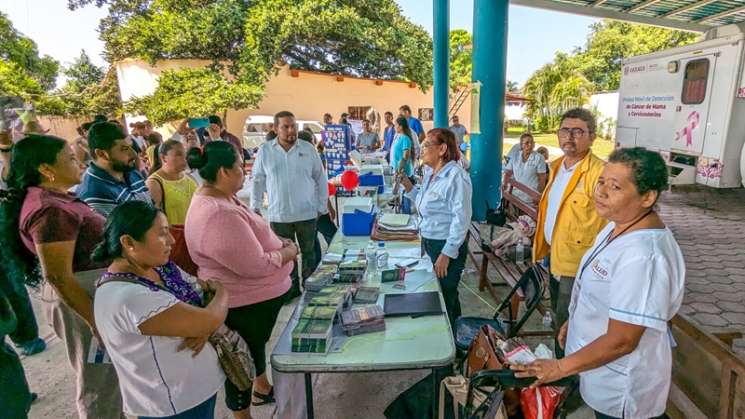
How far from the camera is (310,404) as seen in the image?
2033 mm

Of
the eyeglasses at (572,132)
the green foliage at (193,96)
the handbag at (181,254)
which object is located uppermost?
the green foliage at (193,96)

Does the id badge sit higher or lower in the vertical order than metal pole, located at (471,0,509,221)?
lower

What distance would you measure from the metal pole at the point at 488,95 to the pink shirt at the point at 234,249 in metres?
4.16

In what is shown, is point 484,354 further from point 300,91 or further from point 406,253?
point 300,91

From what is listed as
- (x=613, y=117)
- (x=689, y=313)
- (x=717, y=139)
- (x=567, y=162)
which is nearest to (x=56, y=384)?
(x=567, y=162)

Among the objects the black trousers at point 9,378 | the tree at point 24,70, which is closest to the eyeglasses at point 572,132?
the black trousers at point 9,378

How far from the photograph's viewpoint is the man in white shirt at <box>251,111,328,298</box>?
3697 mm

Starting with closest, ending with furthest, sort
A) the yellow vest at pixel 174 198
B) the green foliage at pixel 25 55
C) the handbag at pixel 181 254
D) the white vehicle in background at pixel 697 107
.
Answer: the handbag at pixel 181 254 → the yellow vest at pixel 174 198 → the white vehicle in background at pixel 697 107 → the green foliage at pixel 25 55

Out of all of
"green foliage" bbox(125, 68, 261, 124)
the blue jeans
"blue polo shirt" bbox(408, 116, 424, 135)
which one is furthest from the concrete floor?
"green foliage" bbox(125, 68, 261, 124)

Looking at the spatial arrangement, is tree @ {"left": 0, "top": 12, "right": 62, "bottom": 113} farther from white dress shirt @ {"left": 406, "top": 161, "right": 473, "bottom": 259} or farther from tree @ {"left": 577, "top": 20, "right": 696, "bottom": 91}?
tree @ {"left": 577, "top": 20, "right": 696, "bottom": 91}

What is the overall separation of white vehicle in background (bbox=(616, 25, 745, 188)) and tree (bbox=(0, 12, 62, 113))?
18.2 meters

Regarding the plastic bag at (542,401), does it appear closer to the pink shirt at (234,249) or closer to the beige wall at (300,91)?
the pink shirt at (234,249)

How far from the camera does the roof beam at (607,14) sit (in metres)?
7.76

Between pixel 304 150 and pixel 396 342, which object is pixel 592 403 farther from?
pixel 304 150
